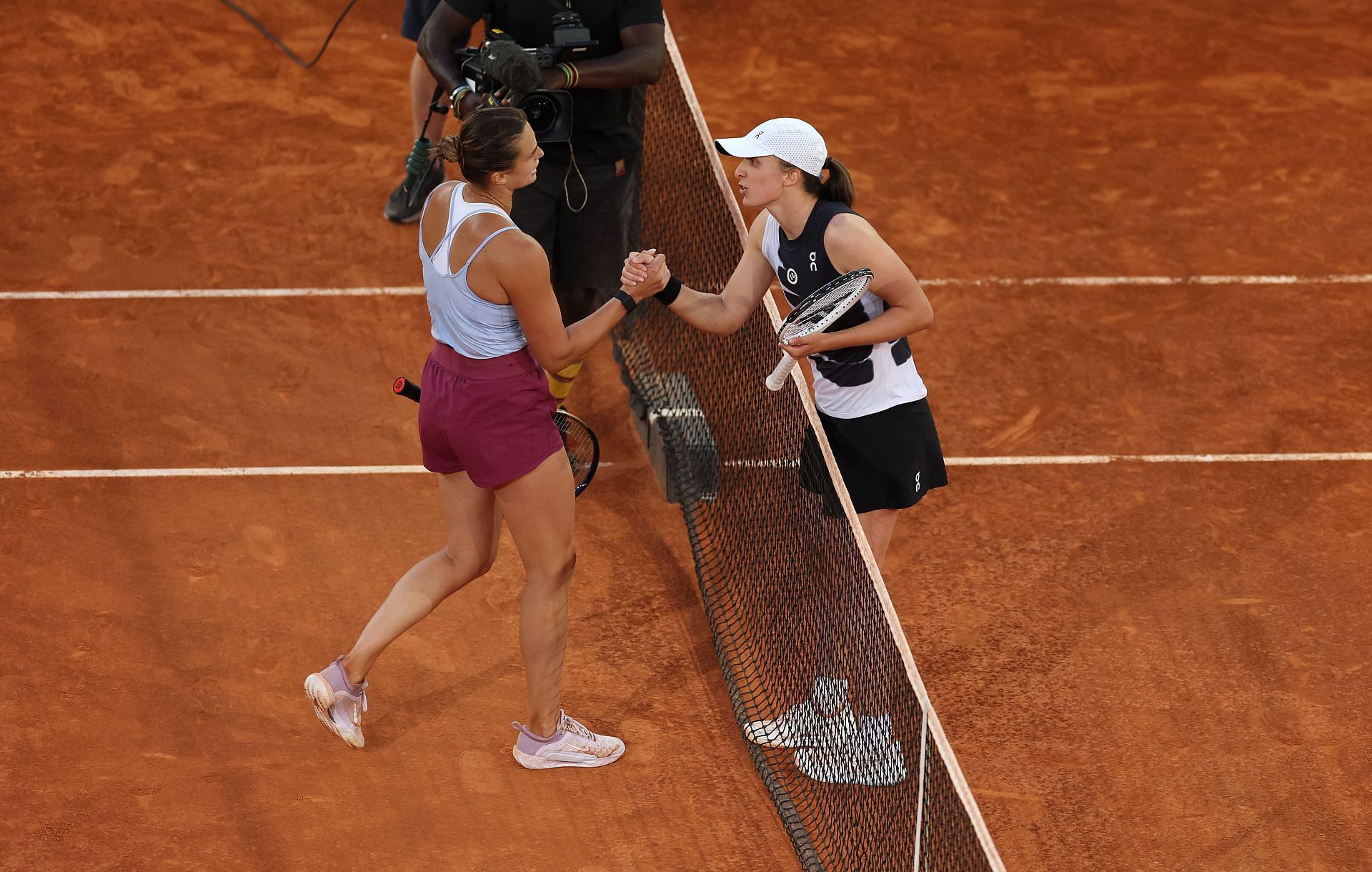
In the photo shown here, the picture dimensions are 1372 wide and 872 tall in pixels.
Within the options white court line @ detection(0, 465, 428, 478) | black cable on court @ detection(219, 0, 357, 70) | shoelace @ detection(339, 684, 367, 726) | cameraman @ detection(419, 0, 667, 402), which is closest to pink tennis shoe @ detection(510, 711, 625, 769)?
shoelace @ detection(339, 684, 367, 726)

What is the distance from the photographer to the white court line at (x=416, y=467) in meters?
6.43

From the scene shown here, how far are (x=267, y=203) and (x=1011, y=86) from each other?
5.31 m

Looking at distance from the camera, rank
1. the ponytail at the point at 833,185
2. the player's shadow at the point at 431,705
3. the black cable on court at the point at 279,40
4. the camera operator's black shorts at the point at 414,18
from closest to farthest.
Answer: the ponytail at the point at 833,185, the player's shadow at the point at 431,705, the camera operator's black shorts at the point at 414,18, the black cable on court at the point at 279,40

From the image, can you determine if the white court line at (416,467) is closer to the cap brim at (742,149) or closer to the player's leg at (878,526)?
the player's leg at (878,526)

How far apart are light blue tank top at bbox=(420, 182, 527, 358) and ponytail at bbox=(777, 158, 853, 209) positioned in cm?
101

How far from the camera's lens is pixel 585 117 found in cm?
612

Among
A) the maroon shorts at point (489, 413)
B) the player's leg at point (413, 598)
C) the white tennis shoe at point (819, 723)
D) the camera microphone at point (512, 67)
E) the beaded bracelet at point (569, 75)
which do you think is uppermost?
the camera microphone at point (512, 67)

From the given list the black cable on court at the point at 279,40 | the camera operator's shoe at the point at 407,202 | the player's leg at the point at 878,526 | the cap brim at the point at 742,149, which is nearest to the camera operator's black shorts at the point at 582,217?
the cap brim at the point at 742,149

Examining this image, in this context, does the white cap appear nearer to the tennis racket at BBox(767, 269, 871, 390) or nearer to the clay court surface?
the tennis racket at BBox(767, 269, 871, 390)

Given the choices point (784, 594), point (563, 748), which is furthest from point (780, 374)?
point (563, 748)

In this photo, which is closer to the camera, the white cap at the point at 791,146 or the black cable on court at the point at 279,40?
the white cap at the point at 791,146

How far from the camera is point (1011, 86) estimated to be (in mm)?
10430

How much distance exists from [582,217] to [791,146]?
1906 millimetres

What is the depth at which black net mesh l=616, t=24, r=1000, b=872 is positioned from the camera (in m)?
4.59
